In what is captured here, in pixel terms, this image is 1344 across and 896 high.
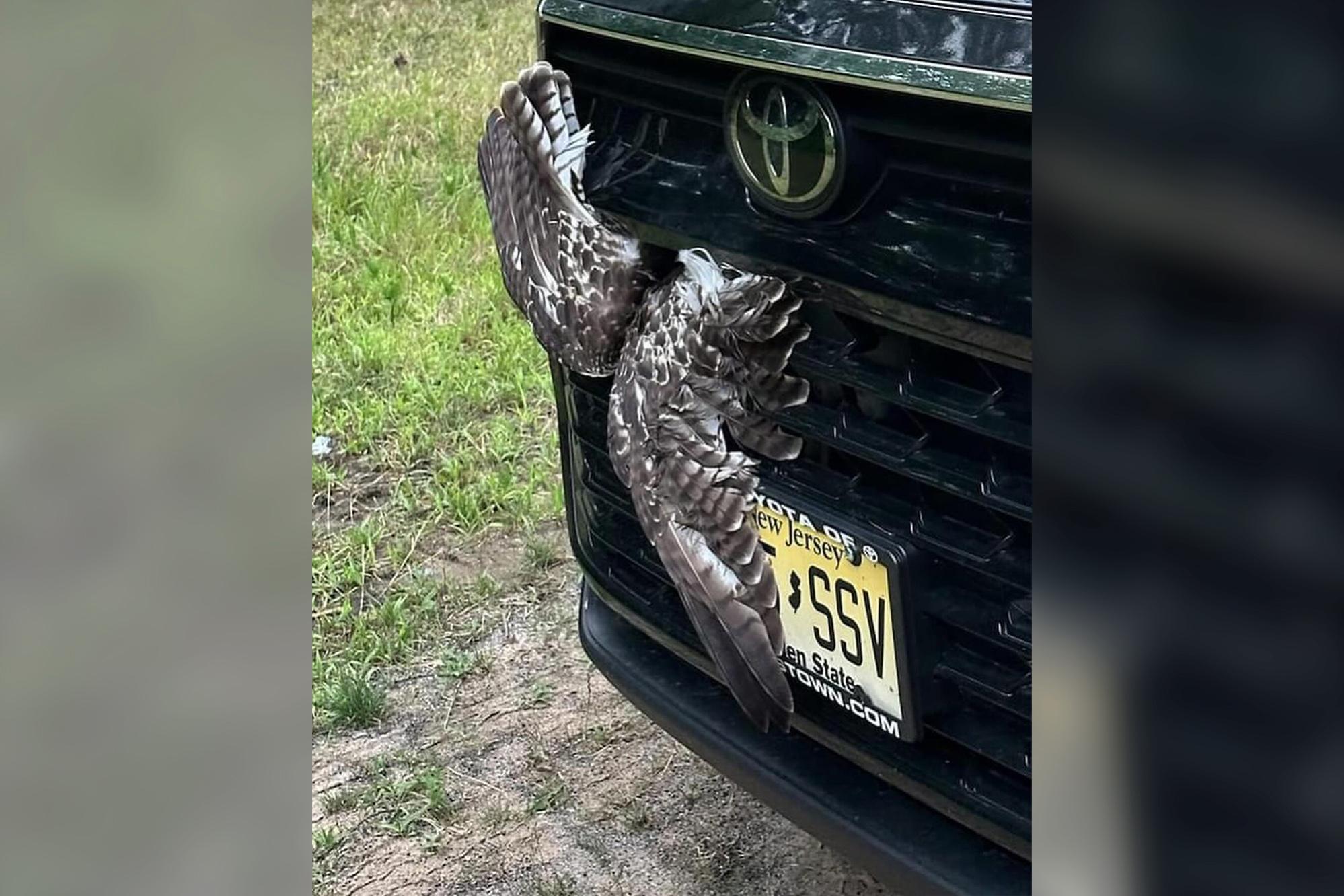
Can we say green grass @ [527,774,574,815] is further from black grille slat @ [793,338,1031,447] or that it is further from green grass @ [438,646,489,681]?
black grille slat @ [793,338,1031,447]

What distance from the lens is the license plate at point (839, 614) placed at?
162 centimetres

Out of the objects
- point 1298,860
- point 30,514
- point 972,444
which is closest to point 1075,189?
point 1298,860

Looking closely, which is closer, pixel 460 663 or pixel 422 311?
pixel 460 663

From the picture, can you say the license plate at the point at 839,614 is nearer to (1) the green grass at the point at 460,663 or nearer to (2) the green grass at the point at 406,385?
(2) the green grass at the point at 406,385

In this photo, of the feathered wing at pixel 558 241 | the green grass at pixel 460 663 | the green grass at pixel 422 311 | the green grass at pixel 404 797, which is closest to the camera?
the feathered wing at pixel 558 241

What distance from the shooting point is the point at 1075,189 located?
35 centimetres

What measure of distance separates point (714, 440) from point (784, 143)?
15.0 inches

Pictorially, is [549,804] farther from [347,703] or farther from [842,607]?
[842,607]

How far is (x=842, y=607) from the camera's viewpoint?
1680 mm

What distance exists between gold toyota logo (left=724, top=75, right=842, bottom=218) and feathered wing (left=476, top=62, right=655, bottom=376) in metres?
0.29

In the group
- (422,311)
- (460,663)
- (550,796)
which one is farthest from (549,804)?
(422,311)

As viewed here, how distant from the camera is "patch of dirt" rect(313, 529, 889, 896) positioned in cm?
241

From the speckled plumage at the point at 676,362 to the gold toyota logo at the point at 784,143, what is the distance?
4.4 inches

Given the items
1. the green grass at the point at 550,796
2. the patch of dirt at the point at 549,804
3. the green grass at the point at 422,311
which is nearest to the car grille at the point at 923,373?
the patch of dirt at the point at 549,804
